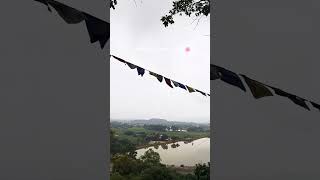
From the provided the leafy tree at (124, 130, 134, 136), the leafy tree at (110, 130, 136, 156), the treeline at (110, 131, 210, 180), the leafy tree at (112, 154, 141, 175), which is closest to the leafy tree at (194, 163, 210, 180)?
the treeline at (110, 131, 210, 180)

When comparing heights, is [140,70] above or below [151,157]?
above

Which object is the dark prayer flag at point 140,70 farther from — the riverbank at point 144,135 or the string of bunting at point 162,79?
the riverbank at point 144,135
